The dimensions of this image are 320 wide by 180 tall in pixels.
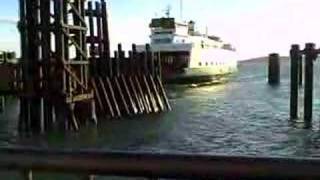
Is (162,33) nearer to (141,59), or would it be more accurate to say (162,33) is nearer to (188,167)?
(141,59)

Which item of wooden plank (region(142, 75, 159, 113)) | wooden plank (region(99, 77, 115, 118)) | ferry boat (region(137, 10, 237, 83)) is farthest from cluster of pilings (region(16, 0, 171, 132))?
ferry boat (region(137, 10, 237, 83))

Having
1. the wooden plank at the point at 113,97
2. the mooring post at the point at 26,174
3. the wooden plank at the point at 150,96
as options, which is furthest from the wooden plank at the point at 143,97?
the mooring post at the point at 26,174

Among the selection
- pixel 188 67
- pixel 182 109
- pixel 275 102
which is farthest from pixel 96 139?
pixel 188 67

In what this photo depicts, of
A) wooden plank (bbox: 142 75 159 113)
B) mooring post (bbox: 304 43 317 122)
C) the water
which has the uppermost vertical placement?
mooring post (bbox: 304 43 317 122)

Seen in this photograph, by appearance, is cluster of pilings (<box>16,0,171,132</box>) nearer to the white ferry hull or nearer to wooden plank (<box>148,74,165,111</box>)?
wooden plank (<box>148,74,165,111</box>)

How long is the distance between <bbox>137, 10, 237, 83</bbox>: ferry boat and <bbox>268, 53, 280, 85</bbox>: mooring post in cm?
754

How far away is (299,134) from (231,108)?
1758 centimetres

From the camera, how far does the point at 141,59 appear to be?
32875 mm

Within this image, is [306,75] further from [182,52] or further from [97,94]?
[182,52]

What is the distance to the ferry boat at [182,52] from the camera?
227 feet

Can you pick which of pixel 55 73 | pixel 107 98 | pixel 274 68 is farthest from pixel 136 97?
pixel 274 68

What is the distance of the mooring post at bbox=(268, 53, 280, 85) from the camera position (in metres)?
75.7

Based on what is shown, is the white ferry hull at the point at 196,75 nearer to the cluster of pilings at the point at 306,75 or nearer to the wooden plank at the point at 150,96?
the wooden plank at the point at 150,96

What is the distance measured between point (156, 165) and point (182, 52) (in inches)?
2670
